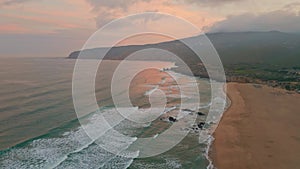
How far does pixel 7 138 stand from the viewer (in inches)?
900

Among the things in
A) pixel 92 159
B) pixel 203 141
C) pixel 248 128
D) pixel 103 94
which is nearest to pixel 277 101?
pixel 248 128

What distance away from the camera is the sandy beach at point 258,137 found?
19094 millimetres

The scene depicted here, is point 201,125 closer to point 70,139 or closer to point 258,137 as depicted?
point 258,137

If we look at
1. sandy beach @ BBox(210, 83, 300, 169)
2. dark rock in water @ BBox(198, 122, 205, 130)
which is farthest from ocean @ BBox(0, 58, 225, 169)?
sandy beach @ BBox(210, 83, 300, 169)

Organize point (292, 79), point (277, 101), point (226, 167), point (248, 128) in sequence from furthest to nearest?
point (292, 79) → point (277, 101) → point (248, 128) → point (226, 167)

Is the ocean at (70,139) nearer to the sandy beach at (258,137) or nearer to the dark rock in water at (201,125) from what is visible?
the dark rock in water at (201,125)

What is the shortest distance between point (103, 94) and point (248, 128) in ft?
84.8

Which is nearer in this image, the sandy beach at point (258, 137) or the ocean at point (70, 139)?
the ocean at point (70, 139)

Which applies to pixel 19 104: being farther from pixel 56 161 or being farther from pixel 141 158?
pixel 141 158

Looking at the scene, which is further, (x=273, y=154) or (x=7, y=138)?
(x=7, y=138)

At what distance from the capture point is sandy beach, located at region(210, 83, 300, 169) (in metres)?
19.1

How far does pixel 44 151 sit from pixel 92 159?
146 inches

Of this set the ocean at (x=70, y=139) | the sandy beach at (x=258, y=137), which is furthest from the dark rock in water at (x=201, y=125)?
the sandy beach at (x=258, y=137)

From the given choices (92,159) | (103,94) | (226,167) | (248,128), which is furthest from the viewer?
(103,94)
